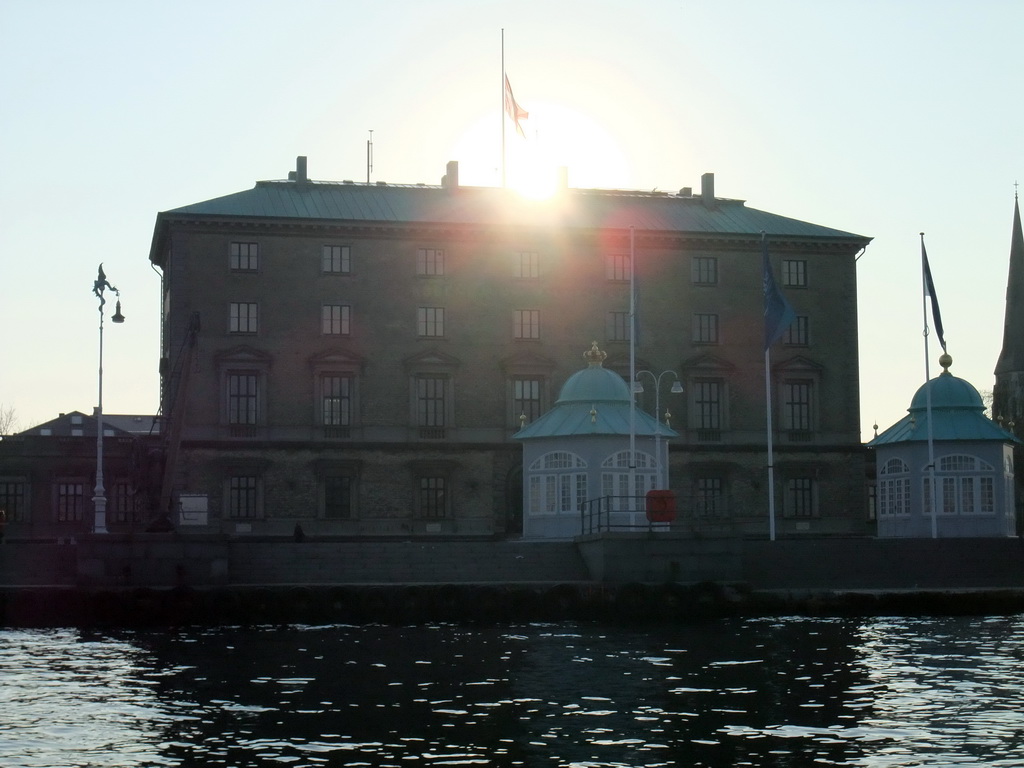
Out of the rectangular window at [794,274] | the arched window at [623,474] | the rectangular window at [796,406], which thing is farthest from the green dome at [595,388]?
the rectangular window at [794,274]

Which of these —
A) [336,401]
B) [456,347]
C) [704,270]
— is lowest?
[336,401]

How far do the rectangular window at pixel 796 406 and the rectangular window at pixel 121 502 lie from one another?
107 feet

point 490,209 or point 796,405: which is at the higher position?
point 490,209

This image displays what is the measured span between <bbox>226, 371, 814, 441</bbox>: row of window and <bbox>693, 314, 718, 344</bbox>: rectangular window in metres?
2.10

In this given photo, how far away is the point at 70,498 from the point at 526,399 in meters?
22.7

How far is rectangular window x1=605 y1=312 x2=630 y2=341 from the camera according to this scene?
262 feet

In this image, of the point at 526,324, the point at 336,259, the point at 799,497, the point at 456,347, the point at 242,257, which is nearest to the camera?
the point at 242,257

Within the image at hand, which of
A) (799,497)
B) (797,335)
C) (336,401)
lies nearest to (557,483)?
(336,401)

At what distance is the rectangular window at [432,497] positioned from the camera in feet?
249

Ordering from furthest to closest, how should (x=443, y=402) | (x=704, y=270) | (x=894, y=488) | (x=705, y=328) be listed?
(x=704, y=270), (x=705, y=328), (x=443, y=402), (x=894, y=488)

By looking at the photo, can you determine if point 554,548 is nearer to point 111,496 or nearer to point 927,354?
point 927,354

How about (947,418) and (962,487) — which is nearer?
(962,487)

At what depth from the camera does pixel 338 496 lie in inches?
2960

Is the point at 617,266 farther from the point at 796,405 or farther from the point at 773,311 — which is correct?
the point at 773,311
